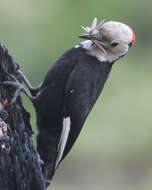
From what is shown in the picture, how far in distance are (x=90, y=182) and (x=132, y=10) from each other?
301 centimetres

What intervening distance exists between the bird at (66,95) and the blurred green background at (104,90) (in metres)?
4.06

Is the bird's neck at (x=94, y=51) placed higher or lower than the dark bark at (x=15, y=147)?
higher

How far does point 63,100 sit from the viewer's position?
13.9 feet

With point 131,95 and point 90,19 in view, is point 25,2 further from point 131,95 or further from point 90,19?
point 131,95

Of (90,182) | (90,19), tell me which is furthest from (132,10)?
(90,182)

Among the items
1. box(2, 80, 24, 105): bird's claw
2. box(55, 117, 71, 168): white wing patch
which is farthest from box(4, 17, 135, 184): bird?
box(2, 80, 24, 105): bird's claw

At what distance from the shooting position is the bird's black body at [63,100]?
4.14 meters

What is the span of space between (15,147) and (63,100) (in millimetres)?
921

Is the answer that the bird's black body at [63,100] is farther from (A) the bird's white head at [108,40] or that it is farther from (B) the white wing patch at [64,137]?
(A) the bird's white head at [108,40]

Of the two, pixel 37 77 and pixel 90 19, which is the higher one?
pixel 90 19

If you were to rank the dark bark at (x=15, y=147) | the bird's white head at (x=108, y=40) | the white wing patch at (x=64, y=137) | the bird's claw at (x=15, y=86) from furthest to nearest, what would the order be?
the bird's white head at (x=108, y=40) < the white wing patch at (x=64, y=137) < the bird's claw at (x=15, y=86) < the dark bark at (x=15, y=147)

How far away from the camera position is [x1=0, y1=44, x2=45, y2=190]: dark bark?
330 centimetres

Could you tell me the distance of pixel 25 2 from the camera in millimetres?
8820

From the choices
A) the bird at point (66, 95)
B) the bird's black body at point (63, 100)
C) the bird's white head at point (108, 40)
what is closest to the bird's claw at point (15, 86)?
the bird at point (66, 95)
